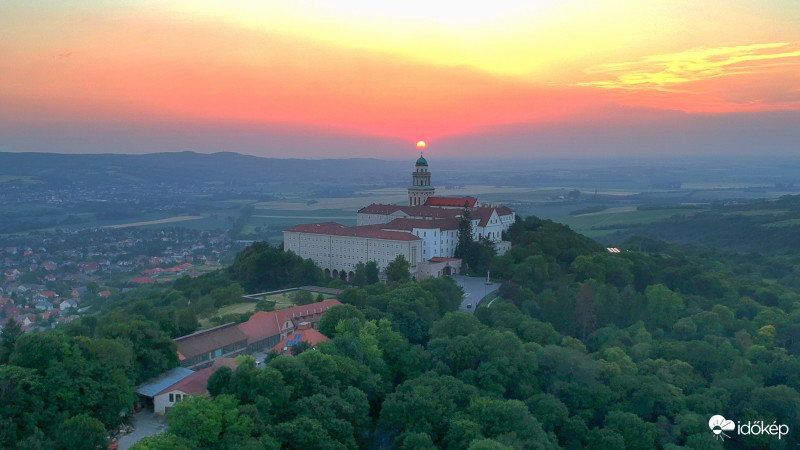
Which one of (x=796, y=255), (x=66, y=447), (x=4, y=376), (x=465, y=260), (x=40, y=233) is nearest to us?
(x=66, y=447)

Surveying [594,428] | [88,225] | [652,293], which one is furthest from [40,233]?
[594,428]

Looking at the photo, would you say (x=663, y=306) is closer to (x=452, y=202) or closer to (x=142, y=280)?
(x=452, y=202)

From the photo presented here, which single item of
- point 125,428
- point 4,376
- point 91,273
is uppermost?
point 4,376

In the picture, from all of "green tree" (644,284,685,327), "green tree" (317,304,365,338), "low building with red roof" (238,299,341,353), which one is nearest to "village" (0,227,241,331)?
"low building with red roof" (238,299,341,353)

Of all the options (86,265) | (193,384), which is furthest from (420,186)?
(86,265)

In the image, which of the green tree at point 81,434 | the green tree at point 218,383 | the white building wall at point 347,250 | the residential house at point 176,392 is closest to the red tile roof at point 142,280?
the white building wall at point 347,250

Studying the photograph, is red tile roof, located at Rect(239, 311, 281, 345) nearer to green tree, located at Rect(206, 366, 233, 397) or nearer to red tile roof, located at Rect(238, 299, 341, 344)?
red tile roof, located at Rect(238, 299, 341, 344)

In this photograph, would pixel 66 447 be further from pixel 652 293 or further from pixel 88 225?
pixel 88 225
